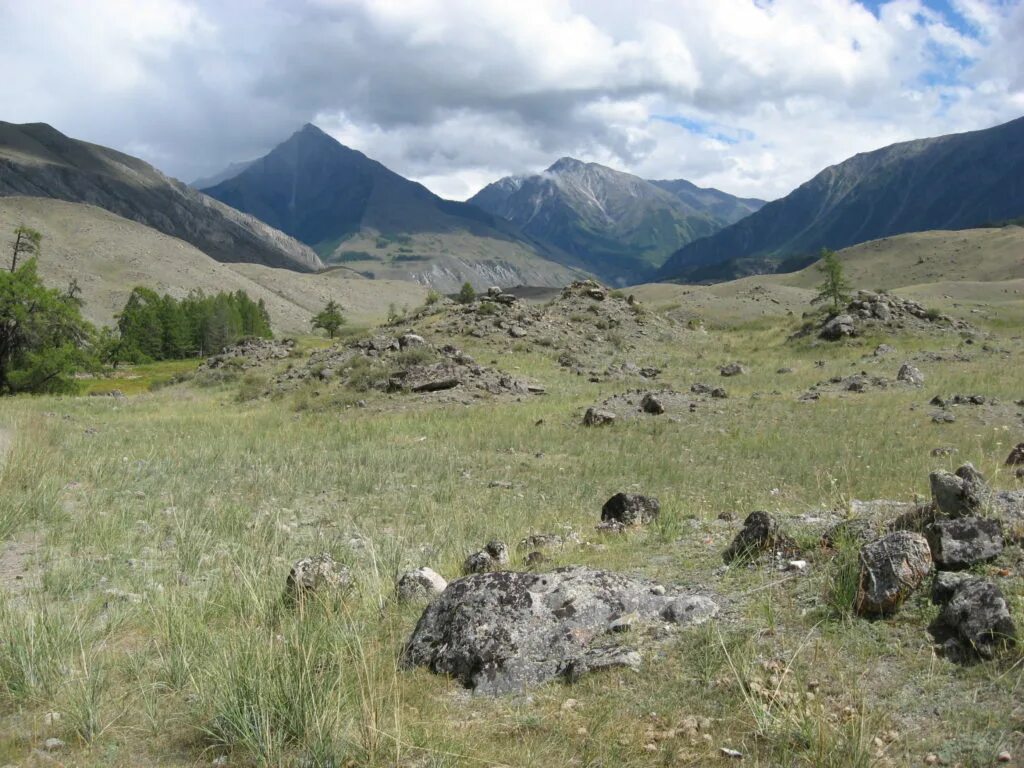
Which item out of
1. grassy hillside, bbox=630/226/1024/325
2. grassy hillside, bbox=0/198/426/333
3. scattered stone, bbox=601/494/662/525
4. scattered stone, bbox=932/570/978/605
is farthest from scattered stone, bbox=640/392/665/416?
grassy hillside, bbox=0/198/426/333

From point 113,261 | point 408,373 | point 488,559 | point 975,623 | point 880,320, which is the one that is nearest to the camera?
point 975,623

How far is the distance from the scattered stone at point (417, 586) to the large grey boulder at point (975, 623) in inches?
140

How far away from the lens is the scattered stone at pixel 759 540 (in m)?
5.82

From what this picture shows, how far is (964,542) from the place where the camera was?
4.86m

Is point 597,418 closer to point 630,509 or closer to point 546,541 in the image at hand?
point 630,509

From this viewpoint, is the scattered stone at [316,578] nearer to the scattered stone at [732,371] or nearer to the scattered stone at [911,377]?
the scattered stone at [911,377]

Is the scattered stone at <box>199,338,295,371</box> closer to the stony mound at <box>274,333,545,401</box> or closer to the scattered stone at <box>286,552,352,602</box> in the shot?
the stony mound at <box>274,333,545,401</box>

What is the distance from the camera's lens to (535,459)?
1549 cm

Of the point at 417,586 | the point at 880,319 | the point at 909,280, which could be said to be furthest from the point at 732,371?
the point at 909,280

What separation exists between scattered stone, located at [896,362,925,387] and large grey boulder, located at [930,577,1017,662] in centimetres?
2238

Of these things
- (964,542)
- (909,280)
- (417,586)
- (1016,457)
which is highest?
(909,280)

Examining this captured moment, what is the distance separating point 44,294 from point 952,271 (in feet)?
439

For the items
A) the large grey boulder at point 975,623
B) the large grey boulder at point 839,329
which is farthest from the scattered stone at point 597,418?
the large grey boulder at point 839,329

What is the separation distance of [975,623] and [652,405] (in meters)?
16.8
